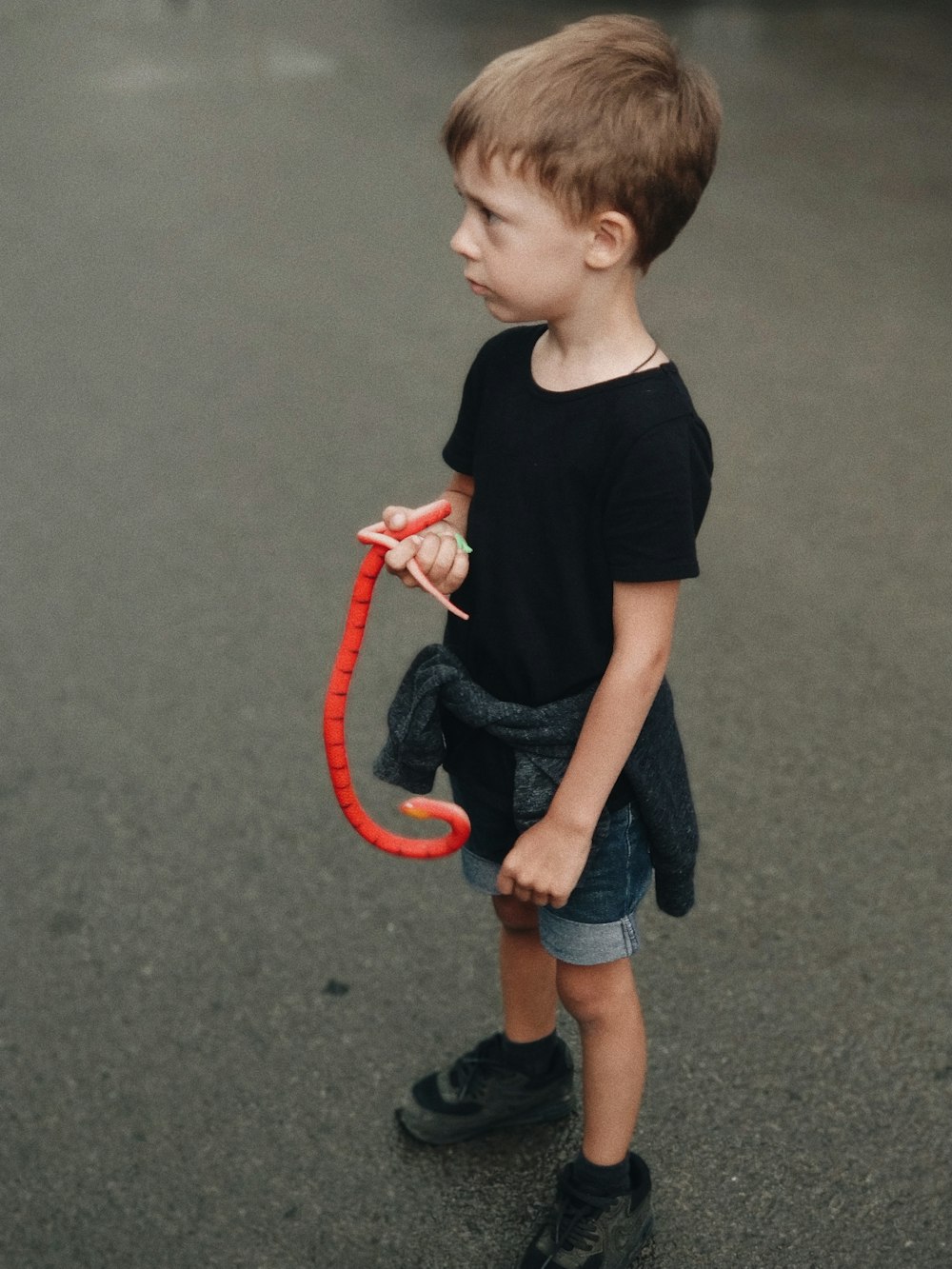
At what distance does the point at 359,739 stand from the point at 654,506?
1.81 metres

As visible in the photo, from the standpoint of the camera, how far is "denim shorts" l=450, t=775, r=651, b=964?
1976 millimetres

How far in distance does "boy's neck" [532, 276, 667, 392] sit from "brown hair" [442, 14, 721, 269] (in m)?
0.09

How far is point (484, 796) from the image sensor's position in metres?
2.03

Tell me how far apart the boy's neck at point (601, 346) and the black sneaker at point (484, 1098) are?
1.18 m

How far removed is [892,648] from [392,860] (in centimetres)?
145

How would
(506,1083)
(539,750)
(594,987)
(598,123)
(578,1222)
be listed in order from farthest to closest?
(506,1083)
(578,1222)
(594,987)
(539,750)
(598,123)

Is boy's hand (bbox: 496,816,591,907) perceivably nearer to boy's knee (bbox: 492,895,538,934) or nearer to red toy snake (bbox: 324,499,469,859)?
red toy snake (bbox: 324,499,469,859)

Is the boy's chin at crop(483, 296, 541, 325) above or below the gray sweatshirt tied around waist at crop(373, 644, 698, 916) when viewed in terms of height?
above

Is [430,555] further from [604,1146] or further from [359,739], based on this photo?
[359,739]

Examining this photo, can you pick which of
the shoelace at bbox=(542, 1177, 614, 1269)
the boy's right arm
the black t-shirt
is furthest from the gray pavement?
the boy's right arm

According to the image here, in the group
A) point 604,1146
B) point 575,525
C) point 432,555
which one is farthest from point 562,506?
point 604,1146

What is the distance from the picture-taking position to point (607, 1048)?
213 centimetres

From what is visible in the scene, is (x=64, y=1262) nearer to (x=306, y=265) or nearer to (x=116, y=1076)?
(x=116, y=1076)

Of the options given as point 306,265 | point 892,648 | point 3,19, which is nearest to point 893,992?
point 892,648
